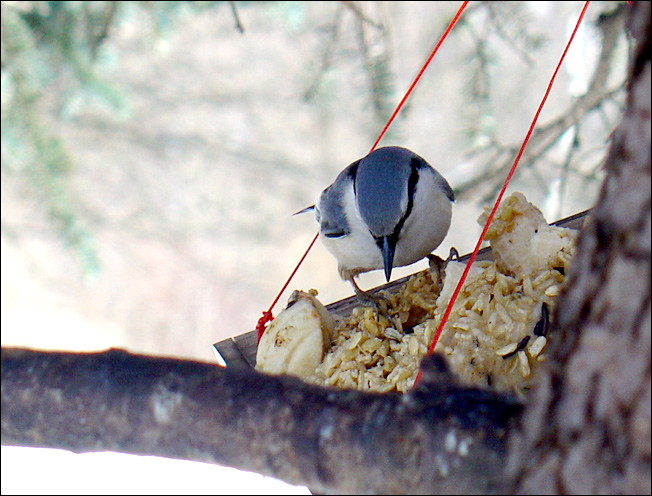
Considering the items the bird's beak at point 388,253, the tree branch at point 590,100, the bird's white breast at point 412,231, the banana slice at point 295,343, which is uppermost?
the tree branch at point 590,100

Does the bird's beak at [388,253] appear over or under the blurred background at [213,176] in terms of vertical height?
under

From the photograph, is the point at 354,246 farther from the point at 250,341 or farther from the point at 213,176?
the point at 213,176

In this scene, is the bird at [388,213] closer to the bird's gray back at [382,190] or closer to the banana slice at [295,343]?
the bird's gray back at [382,190]

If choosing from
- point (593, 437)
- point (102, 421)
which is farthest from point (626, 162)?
point (102, 421)

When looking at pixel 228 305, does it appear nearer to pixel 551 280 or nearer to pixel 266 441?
pixel 551 280

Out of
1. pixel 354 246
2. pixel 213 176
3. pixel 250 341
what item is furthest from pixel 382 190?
pixel 213 176

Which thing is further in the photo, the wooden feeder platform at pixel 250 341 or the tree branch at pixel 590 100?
the tree branch at pixel 590 100

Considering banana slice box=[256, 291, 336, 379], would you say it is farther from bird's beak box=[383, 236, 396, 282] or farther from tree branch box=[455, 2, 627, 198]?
tree branch box=[455, 2, 627, 198]

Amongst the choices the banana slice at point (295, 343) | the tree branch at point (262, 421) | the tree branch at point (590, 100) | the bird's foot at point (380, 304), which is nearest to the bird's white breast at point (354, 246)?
the bird's foot at point (380, 304)
